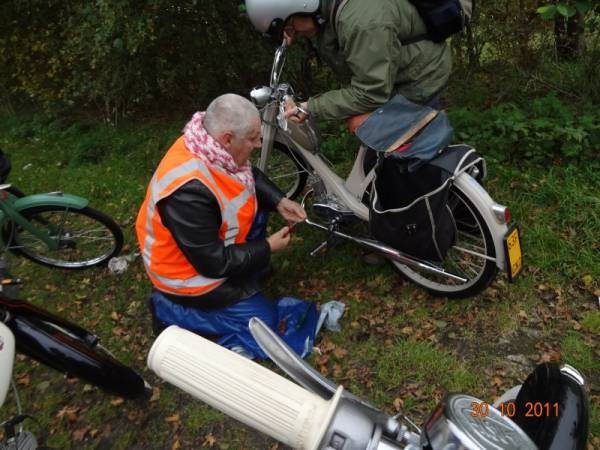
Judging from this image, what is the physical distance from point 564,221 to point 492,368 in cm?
136

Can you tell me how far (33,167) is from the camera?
18.7 feet

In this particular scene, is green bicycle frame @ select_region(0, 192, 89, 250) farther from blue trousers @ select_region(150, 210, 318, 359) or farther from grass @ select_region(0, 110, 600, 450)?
blue trousers @ select_region(150, 210, 318, 359)

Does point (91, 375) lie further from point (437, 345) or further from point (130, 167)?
point (130, 167)

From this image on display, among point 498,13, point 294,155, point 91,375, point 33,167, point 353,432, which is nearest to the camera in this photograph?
point 353,432

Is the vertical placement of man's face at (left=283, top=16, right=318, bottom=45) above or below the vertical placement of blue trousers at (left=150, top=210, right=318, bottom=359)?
above

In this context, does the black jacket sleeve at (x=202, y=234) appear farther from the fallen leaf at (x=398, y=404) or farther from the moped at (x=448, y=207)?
the fallen leaf at (x=398, y=404)

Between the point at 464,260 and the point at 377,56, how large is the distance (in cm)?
139

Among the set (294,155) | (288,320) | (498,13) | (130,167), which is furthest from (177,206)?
(498,13)

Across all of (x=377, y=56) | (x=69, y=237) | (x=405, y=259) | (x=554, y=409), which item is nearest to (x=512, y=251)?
(x=405, y=259)

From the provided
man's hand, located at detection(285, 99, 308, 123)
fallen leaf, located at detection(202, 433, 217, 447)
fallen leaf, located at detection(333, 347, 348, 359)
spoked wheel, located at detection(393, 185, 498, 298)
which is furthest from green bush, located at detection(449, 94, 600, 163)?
fallen leaf, located at detection(202, 433, 217, 447)

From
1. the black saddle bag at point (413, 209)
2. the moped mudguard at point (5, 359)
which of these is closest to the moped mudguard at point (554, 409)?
the black saddle bag at point (413, 209)

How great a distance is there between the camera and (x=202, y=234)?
2246mm

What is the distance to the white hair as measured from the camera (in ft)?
6.96

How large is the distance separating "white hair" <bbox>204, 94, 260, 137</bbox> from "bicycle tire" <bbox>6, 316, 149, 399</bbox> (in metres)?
1.22
